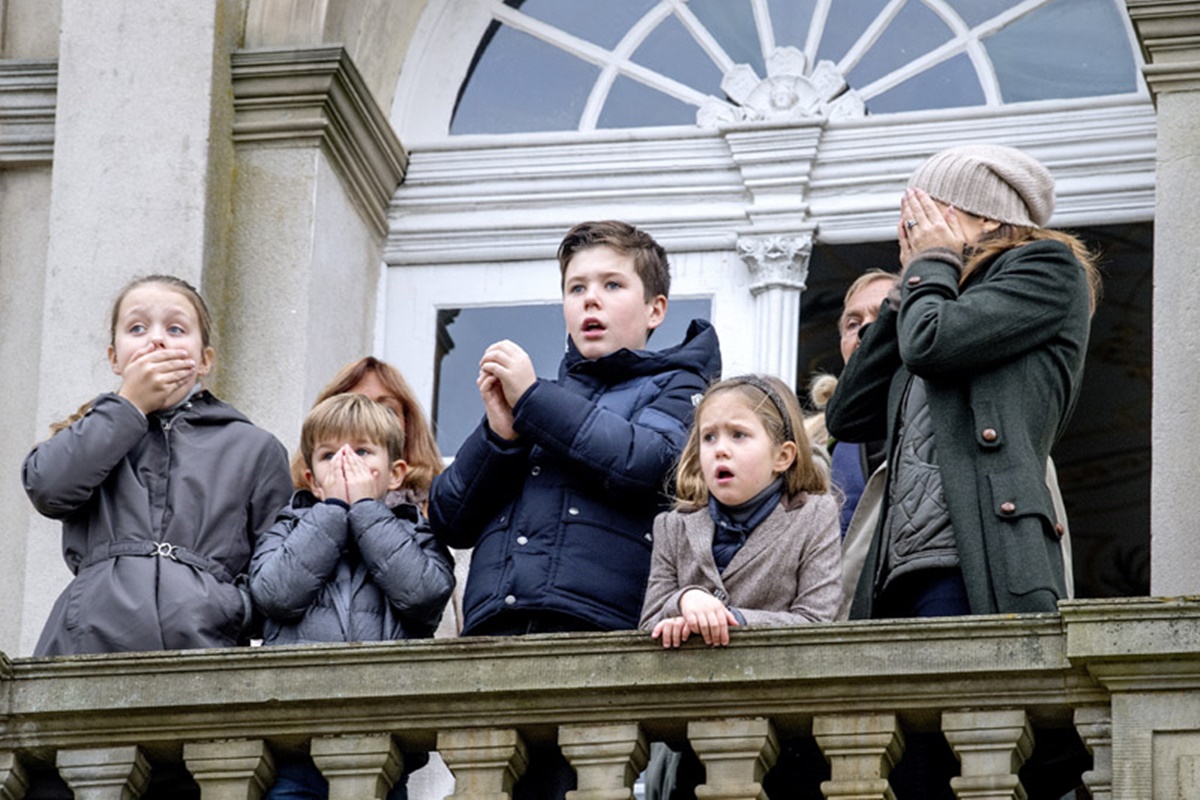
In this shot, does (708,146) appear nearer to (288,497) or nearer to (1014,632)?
(288,497)

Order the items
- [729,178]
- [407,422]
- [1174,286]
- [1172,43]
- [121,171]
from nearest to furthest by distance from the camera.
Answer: [407,422] → [1174,286] → [1172,43] → [121,171] → [729,178]

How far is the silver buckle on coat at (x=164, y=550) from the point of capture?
23.7 ft

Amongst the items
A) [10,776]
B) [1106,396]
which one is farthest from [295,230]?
[1106,396]

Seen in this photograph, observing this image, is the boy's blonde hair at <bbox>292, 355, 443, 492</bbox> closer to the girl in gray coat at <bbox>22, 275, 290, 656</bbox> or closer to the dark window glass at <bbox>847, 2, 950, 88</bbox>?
the girl in gray coat at <bbox>22, 275, 290, 656</bbox>

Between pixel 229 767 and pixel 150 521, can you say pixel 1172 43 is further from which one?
pixel 229 767

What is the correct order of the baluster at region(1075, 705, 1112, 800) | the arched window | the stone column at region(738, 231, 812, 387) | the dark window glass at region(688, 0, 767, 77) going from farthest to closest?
the dark window glass at region(688, 0, 767, 77) < the arched window < the stone column at region(738, 231, 812, 387) < the baluster at region(1075, 705, 1112, 800)

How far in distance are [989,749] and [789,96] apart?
13.5ft

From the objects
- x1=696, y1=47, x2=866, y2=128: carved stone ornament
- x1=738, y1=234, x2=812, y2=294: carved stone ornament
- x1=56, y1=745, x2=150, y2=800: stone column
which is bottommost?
x1=56, y1=745, x2=150, y2=800: stone column

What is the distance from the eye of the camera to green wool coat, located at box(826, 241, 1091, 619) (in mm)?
6660

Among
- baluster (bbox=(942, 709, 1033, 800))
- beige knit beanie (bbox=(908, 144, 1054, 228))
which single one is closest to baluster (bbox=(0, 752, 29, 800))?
baluster (bbox=(942, 709, 1033, 800))

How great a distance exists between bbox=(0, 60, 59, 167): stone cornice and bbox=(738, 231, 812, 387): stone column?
230cm

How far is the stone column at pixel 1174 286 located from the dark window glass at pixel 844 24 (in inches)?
48.6

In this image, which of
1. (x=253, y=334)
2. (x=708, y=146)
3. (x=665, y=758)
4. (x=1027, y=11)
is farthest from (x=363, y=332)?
(x=665, y=758)

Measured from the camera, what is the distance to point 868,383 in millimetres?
7066
